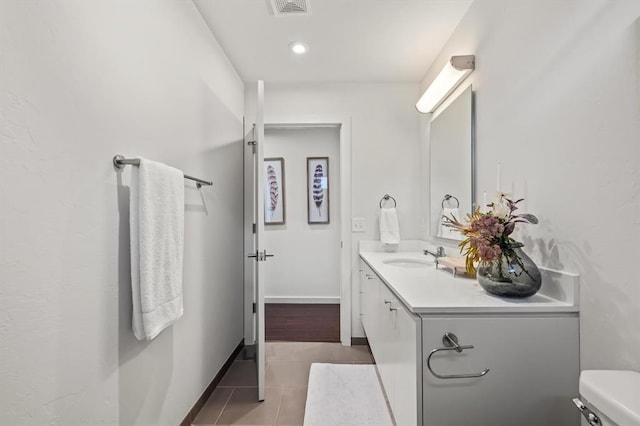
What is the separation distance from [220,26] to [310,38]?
1.97 feet

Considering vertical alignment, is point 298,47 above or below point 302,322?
above

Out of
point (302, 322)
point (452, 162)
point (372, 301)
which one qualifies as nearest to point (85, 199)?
point (372, 301)

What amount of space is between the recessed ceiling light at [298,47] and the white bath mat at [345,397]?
2409mm

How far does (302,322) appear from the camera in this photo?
3209 millimetres

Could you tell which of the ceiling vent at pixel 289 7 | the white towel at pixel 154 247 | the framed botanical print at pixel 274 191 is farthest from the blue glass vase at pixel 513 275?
the framed botanical print at pixel 274 191

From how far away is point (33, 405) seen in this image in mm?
738

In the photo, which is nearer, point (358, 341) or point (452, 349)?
point (452, 349)

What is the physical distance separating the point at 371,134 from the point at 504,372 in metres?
2.09

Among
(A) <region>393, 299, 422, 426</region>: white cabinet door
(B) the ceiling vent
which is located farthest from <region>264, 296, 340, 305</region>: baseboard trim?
(B) the ceiling vent

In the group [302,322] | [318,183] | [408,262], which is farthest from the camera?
[318,183]

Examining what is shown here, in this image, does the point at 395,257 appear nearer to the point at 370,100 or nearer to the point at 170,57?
the point at 370,100

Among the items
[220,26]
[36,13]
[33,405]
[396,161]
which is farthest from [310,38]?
[33,405]

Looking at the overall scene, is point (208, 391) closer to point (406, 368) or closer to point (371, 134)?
point (406, 368)

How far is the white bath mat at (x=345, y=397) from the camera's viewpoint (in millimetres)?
1618
